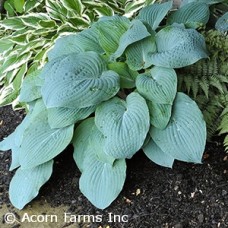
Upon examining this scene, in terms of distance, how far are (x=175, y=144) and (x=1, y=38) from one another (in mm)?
1969

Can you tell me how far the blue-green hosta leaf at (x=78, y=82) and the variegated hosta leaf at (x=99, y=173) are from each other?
0.24m

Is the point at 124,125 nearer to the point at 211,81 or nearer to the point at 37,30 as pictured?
the point at 211,81

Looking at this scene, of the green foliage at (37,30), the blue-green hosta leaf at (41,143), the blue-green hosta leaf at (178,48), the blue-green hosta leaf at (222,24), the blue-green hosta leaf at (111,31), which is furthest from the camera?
the green foliage at (37,30)

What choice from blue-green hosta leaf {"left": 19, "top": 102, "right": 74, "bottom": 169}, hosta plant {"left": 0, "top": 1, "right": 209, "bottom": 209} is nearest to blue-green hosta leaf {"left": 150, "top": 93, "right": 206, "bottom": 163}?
hosta plant {"left": 0, "top": 1, "right": 209, "bottom": 209}

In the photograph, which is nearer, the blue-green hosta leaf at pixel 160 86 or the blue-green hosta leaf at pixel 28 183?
the blue-green hosta leaf at pixel 160 86

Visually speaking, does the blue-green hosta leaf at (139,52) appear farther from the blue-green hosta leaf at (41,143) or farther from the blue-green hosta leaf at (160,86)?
the blue-green hosta leaf at (41,143)

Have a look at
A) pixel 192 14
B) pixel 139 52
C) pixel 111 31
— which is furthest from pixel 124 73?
pixel 192 14

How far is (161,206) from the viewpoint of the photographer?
9.52 feet

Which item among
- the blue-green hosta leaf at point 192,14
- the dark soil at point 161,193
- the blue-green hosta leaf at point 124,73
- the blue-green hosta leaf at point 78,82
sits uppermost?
the blue-green hosta leaf at point 78,82

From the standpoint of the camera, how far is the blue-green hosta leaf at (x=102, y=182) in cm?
289

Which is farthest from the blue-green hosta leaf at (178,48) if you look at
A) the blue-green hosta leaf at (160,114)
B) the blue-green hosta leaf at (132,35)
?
the blue-green hosta leaf at (160,114)

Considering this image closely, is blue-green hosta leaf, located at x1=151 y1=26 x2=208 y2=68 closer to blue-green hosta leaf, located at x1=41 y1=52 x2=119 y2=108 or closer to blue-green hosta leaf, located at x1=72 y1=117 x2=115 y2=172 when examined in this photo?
blue-green hosta leaf, located at x1=41 y1=52 x2=119 y2=108

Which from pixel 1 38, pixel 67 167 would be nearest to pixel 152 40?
pixel 67 167

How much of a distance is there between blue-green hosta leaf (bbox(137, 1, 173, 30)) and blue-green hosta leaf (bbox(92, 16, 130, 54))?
0.12 metres
